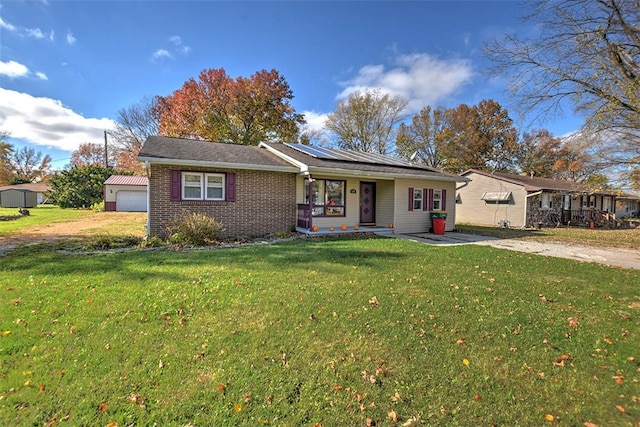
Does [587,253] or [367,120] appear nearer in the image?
[587,253]

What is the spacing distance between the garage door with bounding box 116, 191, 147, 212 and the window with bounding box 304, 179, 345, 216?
18623 mm

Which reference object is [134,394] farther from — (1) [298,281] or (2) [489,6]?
(2) [489,6]

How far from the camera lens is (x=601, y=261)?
316 inches

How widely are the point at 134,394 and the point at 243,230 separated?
8.60 meters

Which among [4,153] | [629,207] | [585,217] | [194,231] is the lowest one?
[194,231]

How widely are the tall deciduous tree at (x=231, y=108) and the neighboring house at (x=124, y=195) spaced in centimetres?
A: 544

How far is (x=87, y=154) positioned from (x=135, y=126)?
23.1m

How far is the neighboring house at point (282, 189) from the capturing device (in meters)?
9.99

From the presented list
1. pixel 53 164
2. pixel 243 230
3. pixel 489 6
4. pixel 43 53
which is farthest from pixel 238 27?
pixel 53 164

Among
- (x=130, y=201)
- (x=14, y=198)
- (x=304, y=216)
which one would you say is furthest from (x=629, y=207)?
(x=14, y=198)

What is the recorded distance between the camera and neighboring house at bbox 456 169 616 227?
761 inches

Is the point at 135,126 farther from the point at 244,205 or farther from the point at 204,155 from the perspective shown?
the point at 244,205

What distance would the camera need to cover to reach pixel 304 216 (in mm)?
11766

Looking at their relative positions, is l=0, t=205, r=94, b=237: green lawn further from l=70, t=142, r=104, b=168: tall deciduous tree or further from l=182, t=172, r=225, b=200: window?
l=70, t=142, r=104, b=168: tall deciduous tree
